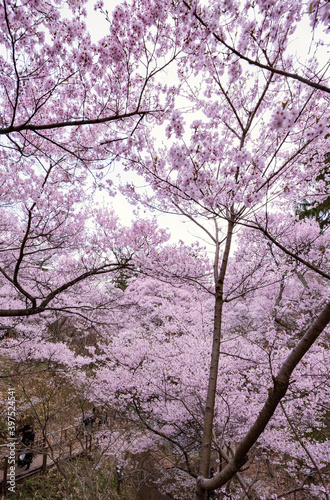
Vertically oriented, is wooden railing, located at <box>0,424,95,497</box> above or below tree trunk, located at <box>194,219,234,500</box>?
below

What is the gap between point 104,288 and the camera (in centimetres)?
2266

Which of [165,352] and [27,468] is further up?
[165,352]

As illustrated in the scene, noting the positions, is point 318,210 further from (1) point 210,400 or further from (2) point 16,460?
(2) point 16,460

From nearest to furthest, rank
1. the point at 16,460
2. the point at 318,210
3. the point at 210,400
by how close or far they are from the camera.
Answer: the point at 210,400 → the point at 16,460 → the point at 318,210

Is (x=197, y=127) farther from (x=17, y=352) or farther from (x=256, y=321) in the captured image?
(x=256, y=321)

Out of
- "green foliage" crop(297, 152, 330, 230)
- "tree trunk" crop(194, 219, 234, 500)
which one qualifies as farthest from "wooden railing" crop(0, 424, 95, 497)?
"green foliage" crop(297, 152, 330, 230)

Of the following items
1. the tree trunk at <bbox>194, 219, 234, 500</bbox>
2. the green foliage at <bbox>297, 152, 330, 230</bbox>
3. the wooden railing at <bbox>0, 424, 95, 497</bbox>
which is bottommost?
the wooden railing at <bbox>0, 424, 95, 497</bbox>

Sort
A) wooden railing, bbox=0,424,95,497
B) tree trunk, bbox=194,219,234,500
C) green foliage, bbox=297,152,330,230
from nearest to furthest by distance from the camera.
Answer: tree trunk, bbox=194,219,234,500 → wooden railing, bbox=0,424,95,497 → green foliage, bbox=297,152,330,230

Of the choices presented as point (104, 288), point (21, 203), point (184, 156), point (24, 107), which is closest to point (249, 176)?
point (184, 156)

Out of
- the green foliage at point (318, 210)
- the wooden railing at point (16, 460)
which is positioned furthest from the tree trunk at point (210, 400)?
the green foliage at point (318, 210)

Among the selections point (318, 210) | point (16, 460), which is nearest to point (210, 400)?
point (16, 460)

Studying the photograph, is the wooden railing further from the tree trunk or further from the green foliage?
the green foliage

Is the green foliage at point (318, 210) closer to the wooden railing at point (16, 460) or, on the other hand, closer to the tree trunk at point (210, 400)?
the tree trunk at point (210, 400)

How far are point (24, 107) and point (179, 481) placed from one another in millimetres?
11833
